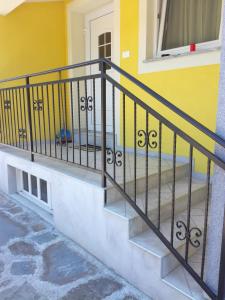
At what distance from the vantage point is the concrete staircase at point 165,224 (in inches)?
62.1

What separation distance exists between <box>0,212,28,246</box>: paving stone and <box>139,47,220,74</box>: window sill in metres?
2.24

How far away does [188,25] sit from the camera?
295cm

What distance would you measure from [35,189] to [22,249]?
1186 millimetres

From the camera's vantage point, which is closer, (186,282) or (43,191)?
(186,282)

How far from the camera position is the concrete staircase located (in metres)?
1.58

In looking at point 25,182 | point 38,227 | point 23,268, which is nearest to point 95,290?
point 23,268

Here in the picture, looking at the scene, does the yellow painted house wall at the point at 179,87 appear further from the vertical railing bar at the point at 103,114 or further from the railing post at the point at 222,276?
the railing post at the point at 222,276

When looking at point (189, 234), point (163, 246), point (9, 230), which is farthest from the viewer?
point (9, 230)

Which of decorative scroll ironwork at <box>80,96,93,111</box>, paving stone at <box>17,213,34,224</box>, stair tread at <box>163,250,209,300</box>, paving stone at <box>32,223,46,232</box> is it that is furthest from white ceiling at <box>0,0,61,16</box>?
stair tread at <box>163,250,209,300</box>

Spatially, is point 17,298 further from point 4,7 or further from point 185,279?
point 4,7

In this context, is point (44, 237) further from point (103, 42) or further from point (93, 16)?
point (93, 16)

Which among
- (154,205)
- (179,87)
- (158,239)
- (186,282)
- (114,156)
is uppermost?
(179,87)

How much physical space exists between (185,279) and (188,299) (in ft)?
A: 0.49

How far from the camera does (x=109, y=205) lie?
6.59ft
